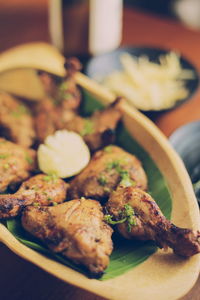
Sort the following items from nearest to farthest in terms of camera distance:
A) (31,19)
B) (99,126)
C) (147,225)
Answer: (147,225) < (99,126) < (31,19)

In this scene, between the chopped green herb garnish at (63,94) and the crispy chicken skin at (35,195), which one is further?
the chopped green herb garnish at (63,94)

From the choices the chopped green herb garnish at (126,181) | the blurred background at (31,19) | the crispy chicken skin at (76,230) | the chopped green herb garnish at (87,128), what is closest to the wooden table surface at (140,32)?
the blurred background at (31,19)

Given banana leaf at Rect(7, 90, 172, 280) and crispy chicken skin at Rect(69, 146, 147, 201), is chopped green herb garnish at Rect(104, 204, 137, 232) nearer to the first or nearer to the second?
banana leaf at Rect(7, 90, 172, 280)

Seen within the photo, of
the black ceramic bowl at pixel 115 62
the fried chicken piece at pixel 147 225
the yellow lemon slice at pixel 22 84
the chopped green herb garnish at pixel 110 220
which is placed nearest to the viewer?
the fried chicken piece at pixel 147 225

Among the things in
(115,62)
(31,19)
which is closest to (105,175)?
(115,62)

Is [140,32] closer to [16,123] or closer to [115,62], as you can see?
[115,62]

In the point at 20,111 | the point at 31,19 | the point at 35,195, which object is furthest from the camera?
the point at 31,19

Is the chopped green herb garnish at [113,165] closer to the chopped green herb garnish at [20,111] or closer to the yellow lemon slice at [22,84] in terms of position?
the chopped green herb garnish at [20,111]

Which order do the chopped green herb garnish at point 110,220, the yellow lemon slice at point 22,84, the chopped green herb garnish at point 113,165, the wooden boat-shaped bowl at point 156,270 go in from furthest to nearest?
the yellow lemon slice at point 22,84, the chopped green herb garnish at point 113,165, the chopped green herb garnish at point 110,220, the wooden boat-shaped bowl at point 156,270

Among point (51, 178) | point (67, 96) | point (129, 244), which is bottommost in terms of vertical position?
point (129, 244)
